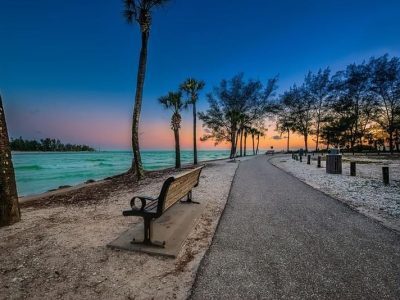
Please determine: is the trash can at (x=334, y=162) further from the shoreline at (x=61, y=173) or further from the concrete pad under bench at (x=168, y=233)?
the shoreline at (x=61, y=173)

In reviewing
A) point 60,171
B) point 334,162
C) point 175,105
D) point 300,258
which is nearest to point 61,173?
point 60,171

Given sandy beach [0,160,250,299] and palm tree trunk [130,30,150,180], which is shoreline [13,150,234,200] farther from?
sandy beach [0,160,250,299]

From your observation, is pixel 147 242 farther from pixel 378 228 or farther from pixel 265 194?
pixel 265 194

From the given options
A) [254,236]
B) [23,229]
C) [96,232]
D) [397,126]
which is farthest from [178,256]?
[397,126]

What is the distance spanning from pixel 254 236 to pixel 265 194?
3.87 metres

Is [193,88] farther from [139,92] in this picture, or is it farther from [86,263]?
[86,263]

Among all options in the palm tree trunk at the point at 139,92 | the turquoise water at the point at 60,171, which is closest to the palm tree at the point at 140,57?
the palm tree trunk at the point at 139,92

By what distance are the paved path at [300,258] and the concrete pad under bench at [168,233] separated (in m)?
0.54

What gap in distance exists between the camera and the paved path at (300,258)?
102 inches

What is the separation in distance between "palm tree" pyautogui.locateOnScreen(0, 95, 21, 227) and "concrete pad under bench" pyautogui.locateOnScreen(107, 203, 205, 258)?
2.77m

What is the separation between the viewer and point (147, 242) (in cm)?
368

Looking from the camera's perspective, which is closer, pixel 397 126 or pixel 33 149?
pixel 397 126

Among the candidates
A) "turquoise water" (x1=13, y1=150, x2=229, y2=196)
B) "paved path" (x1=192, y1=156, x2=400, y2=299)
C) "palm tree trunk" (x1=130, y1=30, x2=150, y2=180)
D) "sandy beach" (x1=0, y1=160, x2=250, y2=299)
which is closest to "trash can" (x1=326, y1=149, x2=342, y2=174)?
"paved path" (x1=192, y1=156, x2=400, y2=299)

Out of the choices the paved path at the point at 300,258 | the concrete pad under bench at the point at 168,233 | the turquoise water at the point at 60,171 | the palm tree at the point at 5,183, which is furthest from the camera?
the turquoise water at the point at 60,171
